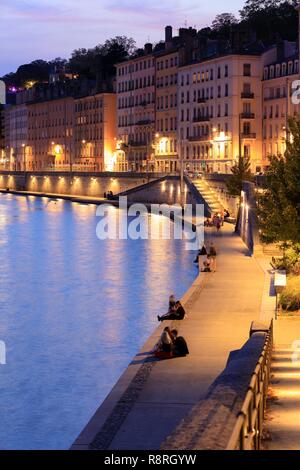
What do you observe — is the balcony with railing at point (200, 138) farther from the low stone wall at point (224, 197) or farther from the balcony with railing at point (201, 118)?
the low stone wall at point (224, 197)

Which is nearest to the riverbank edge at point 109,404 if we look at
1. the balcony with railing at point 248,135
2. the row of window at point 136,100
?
the balcony with railing at point 248,135

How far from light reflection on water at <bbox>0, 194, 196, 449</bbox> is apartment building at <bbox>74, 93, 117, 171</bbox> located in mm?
66759

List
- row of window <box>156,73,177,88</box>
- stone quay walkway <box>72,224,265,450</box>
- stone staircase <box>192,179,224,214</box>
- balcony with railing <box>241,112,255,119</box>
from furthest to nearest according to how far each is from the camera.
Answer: row of window <box>156,73,177,88</box>, balcony with railing <box>241,112,255,119</box>, stone staircase <box>192,179,224,214</box>, stone quay walkway <box>72,224,265,450</box>

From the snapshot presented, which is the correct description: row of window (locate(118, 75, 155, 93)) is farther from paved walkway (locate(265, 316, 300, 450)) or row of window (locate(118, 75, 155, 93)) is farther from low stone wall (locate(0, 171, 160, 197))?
paved walkway (locate(265, 316, 300, 450))

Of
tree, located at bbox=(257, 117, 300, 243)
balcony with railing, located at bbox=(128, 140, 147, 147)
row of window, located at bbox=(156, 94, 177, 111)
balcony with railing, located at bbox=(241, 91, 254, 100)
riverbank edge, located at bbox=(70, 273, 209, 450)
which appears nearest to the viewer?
riverbank edge, located at bbox=(70, 273, 209, 450)

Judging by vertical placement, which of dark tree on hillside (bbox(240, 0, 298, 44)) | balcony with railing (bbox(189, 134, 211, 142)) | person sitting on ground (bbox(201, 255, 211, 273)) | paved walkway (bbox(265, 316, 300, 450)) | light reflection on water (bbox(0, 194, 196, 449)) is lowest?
light reflection on water (bbox(0, 194, 196, 449))

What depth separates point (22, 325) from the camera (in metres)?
30.4

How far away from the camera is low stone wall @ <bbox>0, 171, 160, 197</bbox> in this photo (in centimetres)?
10941

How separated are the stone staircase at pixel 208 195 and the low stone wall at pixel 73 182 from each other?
58.8 ft

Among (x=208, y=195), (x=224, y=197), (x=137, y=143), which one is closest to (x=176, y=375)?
(x=224, y=197)

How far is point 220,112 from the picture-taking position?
10250 cm

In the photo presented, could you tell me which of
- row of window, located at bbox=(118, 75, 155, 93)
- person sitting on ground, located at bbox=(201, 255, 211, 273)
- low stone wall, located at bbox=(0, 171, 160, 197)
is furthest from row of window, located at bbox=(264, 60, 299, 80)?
person sitting on ground, located at bbox=(201, 255, 211, 273)

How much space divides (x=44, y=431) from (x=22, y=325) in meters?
12.9

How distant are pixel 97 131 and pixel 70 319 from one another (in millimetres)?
108466
